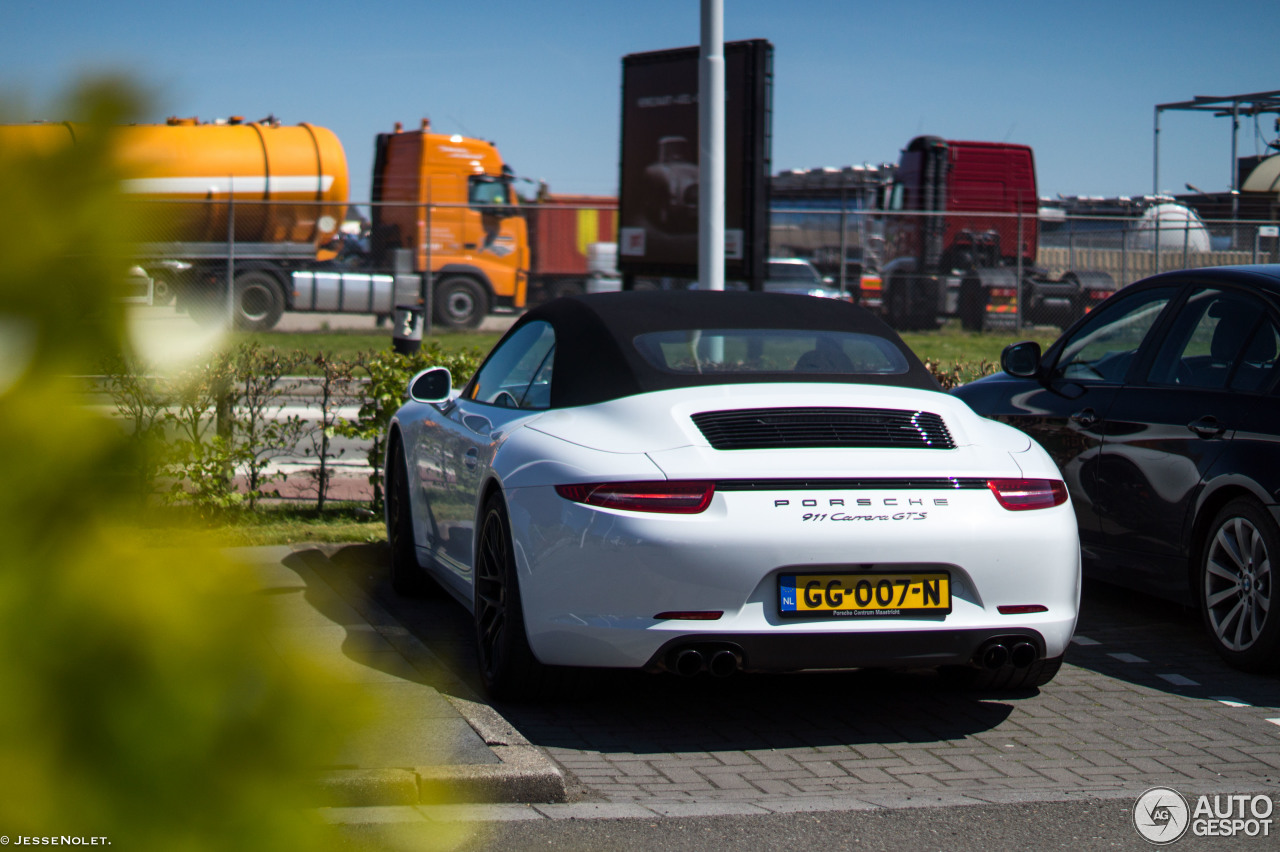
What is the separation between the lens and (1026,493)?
4559mm

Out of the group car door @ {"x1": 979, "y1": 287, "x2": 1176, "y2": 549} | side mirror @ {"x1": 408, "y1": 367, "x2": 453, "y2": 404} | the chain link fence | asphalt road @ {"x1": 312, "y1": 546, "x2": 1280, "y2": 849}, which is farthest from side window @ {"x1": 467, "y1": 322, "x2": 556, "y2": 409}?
the chain link fence

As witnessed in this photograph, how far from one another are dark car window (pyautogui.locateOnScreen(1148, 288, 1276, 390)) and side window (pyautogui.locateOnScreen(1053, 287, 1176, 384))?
22cm

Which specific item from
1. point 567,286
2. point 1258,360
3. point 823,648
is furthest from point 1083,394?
point 567,286

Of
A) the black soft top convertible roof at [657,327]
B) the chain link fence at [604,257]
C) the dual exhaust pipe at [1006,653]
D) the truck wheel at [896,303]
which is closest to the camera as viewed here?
the dual exhaust pipe at [1006,653]

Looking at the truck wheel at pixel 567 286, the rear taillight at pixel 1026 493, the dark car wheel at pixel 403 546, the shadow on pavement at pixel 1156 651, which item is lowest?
the shadow on pavement at pixel 1156 651

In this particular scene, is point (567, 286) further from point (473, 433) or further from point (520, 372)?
point (473, 433)

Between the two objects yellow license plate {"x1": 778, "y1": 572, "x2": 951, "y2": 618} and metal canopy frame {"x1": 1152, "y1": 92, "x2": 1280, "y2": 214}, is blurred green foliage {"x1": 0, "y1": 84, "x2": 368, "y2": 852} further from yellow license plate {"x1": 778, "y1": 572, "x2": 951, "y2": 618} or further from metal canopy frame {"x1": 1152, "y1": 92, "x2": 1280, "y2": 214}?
metal canopy frame {"x1": 1152, "y1": 92, "x2": 1280, "y2": 214}

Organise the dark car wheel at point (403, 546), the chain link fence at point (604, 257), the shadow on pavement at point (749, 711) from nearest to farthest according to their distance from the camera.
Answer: the shadow on pavement at point (749, 711) → the dark car wheel at point (403, 546) → the chain link fence at point (604, 257)

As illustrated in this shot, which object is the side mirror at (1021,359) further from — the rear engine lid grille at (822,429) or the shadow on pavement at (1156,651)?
the rear engine lid grille at (822,429)

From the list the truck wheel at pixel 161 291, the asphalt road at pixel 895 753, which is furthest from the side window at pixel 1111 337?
the truck wheel at pixel 161 291

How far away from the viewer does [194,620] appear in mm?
675

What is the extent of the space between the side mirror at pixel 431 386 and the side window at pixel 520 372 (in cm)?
12

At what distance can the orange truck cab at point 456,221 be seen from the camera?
26.3m

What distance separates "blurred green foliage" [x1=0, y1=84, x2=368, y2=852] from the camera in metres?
0.64
